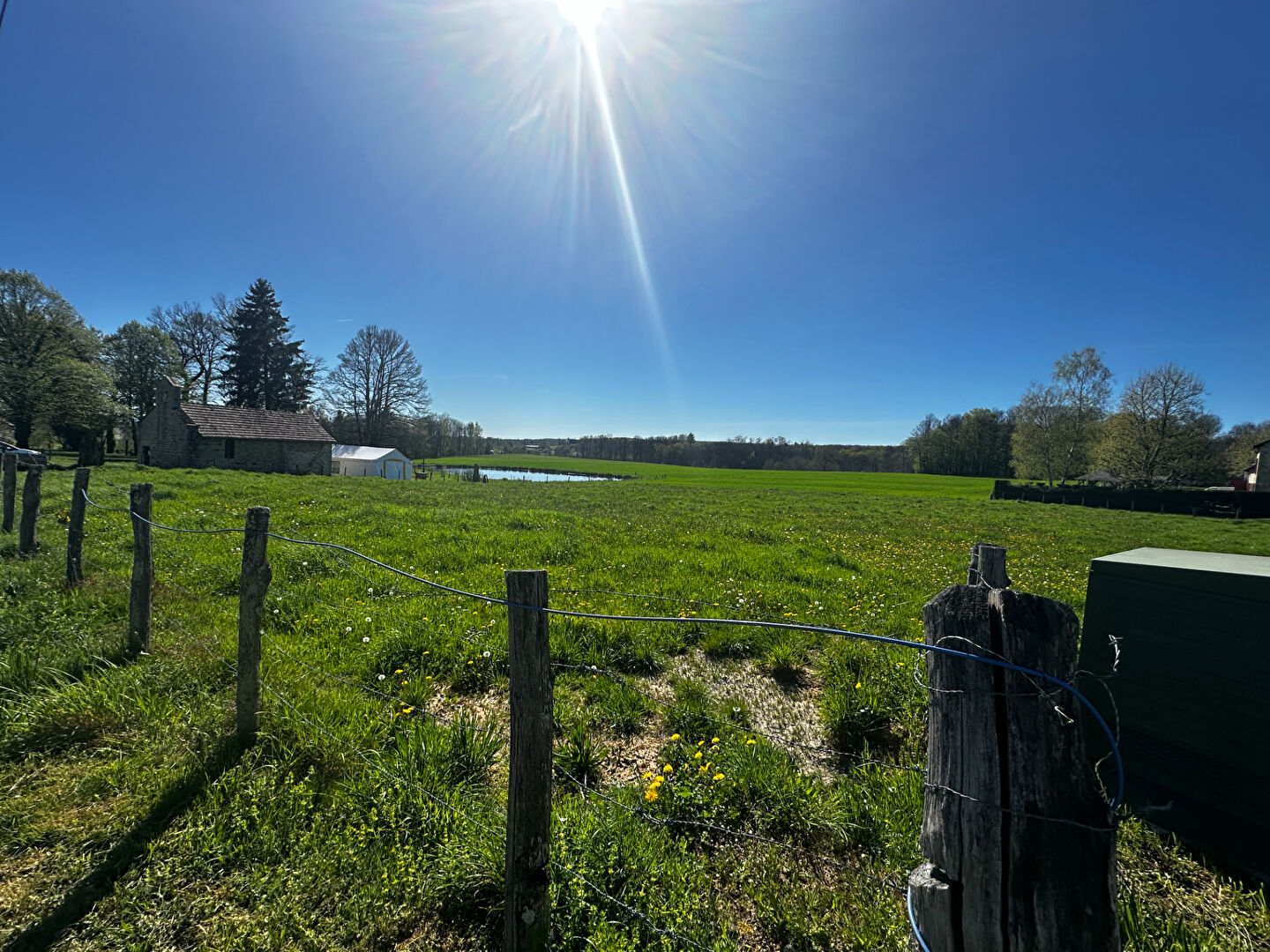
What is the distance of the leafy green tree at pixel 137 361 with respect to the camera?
150 feet

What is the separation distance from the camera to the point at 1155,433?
42781 millimetres

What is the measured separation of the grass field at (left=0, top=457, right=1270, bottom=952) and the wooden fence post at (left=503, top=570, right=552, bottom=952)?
27 cm

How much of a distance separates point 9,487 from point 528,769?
461 inches

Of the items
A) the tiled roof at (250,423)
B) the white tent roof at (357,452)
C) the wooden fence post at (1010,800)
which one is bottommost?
the wooden fence post at (1010,800)

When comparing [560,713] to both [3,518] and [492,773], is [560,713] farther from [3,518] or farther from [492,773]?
[3,518]

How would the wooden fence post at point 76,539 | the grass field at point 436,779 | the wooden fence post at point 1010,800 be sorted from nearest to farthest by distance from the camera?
the wooden fence post at point 1010,800 < the grass field at point 436,779 < the wooden fence post at point 76,539

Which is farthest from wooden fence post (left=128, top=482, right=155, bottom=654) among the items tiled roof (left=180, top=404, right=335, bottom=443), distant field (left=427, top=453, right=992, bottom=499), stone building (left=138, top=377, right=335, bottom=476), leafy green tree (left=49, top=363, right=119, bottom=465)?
tiled roof (left=180, top=404, right=335, bottom=443)

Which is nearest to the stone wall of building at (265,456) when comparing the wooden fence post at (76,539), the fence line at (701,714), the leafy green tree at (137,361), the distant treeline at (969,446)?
the leafy green tree at (137,361)

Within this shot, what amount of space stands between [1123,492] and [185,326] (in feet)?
265

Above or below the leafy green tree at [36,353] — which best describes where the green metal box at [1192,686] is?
below

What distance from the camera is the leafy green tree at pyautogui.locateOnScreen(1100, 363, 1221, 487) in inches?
1652

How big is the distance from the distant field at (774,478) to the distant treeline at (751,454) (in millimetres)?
7998

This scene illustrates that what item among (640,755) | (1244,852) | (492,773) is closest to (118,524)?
(492,773)

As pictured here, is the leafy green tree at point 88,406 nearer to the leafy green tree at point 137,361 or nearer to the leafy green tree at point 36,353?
the leafy green tree at point 36,353
